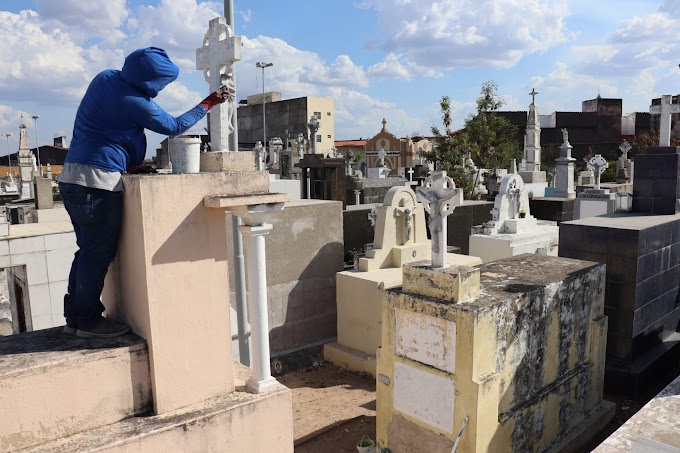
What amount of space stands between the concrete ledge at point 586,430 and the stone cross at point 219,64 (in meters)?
4.68

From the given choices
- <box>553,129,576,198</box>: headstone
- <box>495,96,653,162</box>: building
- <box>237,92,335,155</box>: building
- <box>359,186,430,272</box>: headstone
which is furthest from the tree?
<box>237,92,335,155</box>: building

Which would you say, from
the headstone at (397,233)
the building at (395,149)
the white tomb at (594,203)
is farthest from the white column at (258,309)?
the building at (395,149)

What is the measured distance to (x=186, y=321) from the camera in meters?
3.61

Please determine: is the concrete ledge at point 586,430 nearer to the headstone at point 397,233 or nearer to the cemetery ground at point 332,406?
the cemetery ground at point 332,406

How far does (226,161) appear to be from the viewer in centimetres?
381

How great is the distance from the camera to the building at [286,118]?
2179 inches

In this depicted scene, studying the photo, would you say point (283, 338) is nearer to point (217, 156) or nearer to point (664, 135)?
point (217, 156)

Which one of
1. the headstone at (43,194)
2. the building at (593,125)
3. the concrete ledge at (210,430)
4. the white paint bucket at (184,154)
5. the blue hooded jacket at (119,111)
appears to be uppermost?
the building at (593,125)

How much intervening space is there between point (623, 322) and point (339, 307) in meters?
4.20

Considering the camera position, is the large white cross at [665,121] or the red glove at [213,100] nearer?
the red glove at [213,100]

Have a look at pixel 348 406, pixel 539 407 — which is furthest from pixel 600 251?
pixel 348 406

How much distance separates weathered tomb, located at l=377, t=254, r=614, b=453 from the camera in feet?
16.6

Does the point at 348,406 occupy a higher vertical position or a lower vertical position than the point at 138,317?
lower

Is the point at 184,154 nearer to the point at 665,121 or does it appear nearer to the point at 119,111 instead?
the point at 119,111
